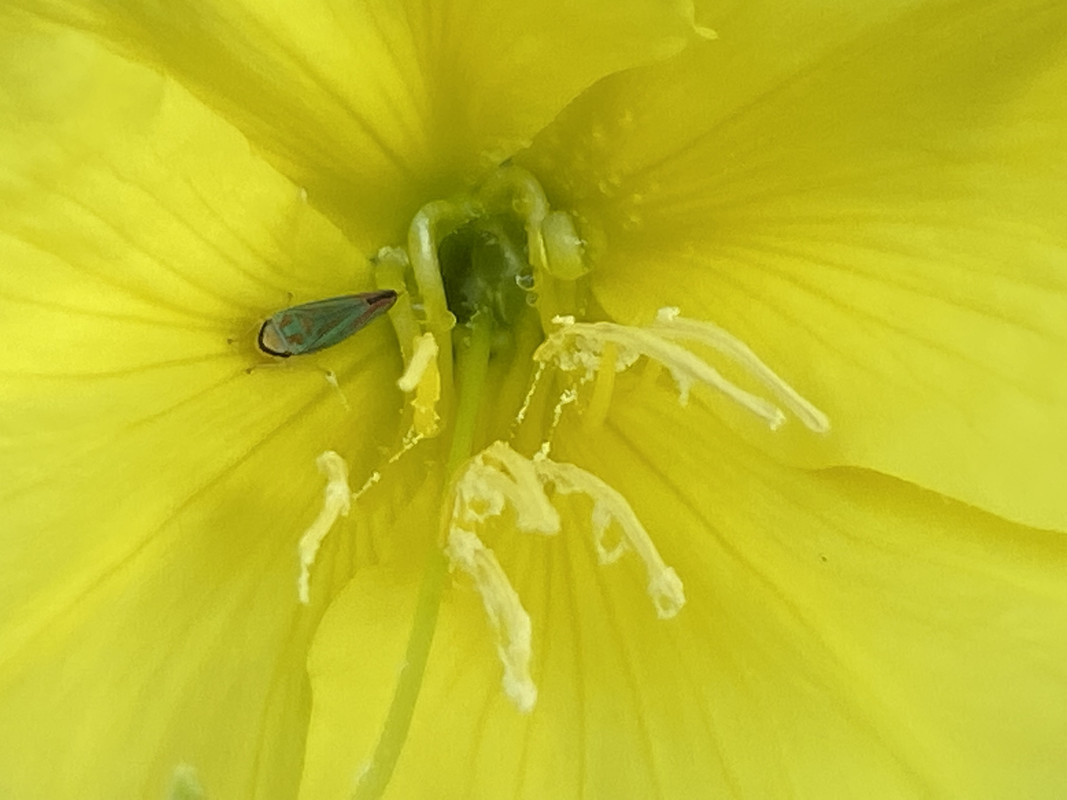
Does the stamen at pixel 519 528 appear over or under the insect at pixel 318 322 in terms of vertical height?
under

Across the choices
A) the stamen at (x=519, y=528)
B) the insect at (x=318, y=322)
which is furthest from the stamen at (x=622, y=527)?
the insect at (x=318, y=322)

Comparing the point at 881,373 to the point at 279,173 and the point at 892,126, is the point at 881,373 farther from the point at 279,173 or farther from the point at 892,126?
the point at 279,173

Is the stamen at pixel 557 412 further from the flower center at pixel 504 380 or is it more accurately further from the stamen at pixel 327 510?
the stamen at pixel 327 510

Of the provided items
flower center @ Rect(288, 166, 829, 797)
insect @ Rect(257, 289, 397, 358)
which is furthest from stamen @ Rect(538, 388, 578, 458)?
insect @ Rect(257, 289, 397, 358)

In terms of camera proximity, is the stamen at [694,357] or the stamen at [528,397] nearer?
the stamen at [694,357]

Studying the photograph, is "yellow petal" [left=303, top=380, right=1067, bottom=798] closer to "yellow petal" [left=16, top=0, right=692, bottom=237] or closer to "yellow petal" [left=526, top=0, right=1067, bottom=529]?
"yellow petal" [left=526, top=0, right=1067, bottom=529]

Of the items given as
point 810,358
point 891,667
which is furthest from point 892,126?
point 891,667

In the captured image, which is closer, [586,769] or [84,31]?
[84,31]

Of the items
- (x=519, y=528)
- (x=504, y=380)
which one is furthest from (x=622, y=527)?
(x=504, y=380)
